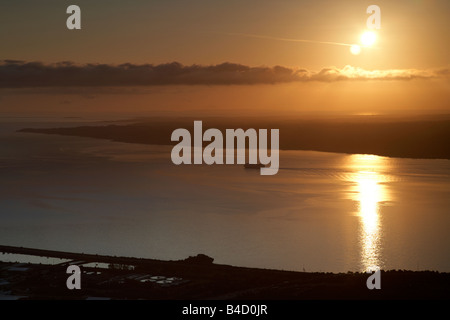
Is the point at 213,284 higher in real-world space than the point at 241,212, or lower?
lower

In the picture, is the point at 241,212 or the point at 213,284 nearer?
the point at 213,284

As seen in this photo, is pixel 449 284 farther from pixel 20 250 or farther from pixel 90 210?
pixel 90 210

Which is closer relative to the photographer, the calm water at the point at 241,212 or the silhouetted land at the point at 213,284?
the silhouetted land at the point at 213,284

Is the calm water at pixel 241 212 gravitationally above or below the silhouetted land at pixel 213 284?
above

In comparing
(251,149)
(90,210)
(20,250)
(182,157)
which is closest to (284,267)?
(20,250)

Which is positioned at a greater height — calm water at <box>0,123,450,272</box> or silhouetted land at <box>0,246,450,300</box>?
calm water at <box>0,123,450,272</box>
